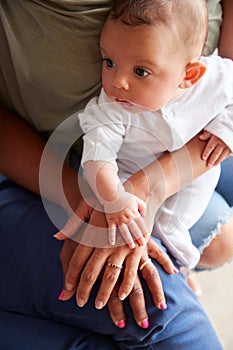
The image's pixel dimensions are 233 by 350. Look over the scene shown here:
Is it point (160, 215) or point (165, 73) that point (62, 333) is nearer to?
point (160, 215)

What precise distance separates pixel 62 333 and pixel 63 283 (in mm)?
80

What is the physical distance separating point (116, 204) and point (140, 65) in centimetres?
21

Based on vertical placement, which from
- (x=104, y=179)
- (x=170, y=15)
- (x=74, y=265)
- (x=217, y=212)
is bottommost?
(x=217, y=212)

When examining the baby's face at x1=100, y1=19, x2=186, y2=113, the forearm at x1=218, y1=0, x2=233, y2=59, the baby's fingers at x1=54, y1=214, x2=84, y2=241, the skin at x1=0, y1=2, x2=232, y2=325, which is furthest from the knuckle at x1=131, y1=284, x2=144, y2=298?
the forearm at x1=218, y1=0, x2=233, y2=59

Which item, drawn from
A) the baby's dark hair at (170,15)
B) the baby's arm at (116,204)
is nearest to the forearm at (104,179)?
the baby's arm at (116,204)

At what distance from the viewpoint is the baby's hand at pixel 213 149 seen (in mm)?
969

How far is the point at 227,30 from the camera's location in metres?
1.01

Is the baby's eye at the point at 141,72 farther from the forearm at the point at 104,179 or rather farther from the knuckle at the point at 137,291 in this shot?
the knuckle at the point at 137,291

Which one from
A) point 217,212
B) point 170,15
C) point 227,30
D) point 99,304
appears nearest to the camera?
point 170,15

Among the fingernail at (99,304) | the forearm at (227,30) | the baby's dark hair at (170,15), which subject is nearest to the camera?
the baby's dark hair at (170,15)

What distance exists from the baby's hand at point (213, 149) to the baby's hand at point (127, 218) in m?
0.14

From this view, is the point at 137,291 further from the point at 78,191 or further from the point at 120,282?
the point at 78,191

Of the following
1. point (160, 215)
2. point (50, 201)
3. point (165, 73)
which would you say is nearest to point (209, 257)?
point (160, 215)

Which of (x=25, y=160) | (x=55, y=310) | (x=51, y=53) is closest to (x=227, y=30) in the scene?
(x=51, y=53)
